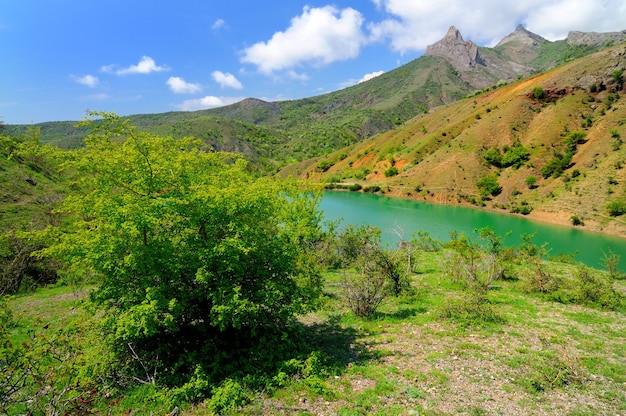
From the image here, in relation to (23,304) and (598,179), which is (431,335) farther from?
(598,179)

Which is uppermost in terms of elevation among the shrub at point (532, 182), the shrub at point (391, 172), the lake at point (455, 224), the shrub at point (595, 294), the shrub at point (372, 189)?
the shrub at point (391, 172)

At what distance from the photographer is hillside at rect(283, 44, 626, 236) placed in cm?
5394

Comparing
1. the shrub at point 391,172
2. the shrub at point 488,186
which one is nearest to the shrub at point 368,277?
the shrub at point 488,186

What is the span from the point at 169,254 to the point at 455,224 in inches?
1991

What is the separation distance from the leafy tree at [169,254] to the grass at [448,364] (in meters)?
1.40

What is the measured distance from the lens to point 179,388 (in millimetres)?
8539

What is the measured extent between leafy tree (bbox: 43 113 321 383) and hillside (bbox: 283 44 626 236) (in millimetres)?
55647

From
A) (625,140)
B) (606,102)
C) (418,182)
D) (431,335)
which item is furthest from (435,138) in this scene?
(431,335)

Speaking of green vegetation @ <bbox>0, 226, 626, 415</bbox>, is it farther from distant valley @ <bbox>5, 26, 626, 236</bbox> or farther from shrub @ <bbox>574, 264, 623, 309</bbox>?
distant valley @ <bbox>5, 26, 626, 236</bbox>

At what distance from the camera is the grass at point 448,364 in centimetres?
829

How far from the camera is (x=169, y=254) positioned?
9.30 m

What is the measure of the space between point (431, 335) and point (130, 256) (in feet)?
36.0

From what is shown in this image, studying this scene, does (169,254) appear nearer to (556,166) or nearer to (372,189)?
(556,166)

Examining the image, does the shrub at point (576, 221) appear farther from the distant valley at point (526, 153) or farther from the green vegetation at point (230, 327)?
the green vegetation at point (230, 327)
